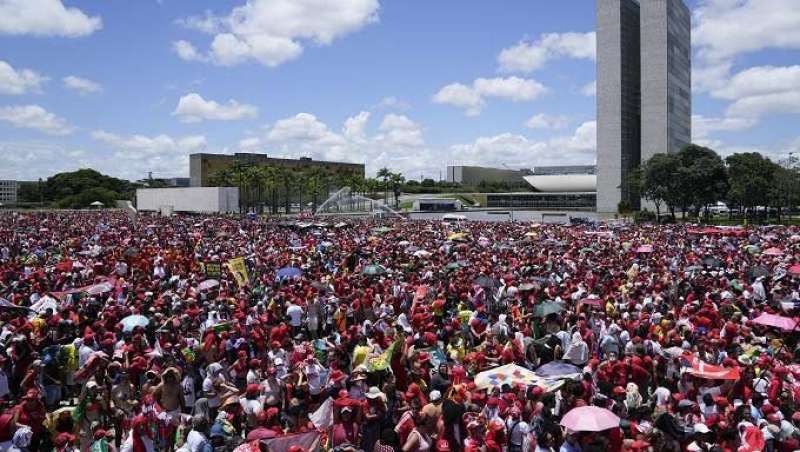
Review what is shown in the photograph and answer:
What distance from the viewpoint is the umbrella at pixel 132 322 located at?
11.9 meters

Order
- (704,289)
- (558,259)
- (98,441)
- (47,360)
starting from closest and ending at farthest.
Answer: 1. (98,441)
2. (47,360)
3. (704,289)
4. (558,259)

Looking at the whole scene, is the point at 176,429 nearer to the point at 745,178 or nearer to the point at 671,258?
the point at 671,258

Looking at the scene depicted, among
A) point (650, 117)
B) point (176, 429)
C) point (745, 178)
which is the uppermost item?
point (650, 117)

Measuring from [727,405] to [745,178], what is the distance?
73514 mm

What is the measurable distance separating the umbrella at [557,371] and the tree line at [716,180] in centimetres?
7013

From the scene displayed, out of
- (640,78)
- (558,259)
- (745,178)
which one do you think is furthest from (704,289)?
(640,78)

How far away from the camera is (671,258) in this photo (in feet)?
84.1

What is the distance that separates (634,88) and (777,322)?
110 meters

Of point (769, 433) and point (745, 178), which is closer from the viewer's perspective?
point (769, 433)

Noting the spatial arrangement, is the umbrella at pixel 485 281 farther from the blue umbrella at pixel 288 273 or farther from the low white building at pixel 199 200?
the low white building at pixel 199 200

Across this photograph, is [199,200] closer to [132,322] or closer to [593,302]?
[132,322]

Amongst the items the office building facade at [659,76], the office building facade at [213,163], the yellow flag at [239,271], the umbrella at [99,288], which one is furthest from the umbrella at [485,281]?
the office building facade at [213,163]

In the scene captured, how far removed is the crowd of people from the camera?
745 centimetres

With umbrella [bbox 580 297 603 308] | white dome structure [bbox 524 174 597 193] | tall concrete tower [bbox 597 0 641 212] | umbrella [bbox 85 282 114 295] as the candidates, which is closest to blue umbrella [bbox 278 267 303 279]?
umbrella [bbox 85 282 114 295]
